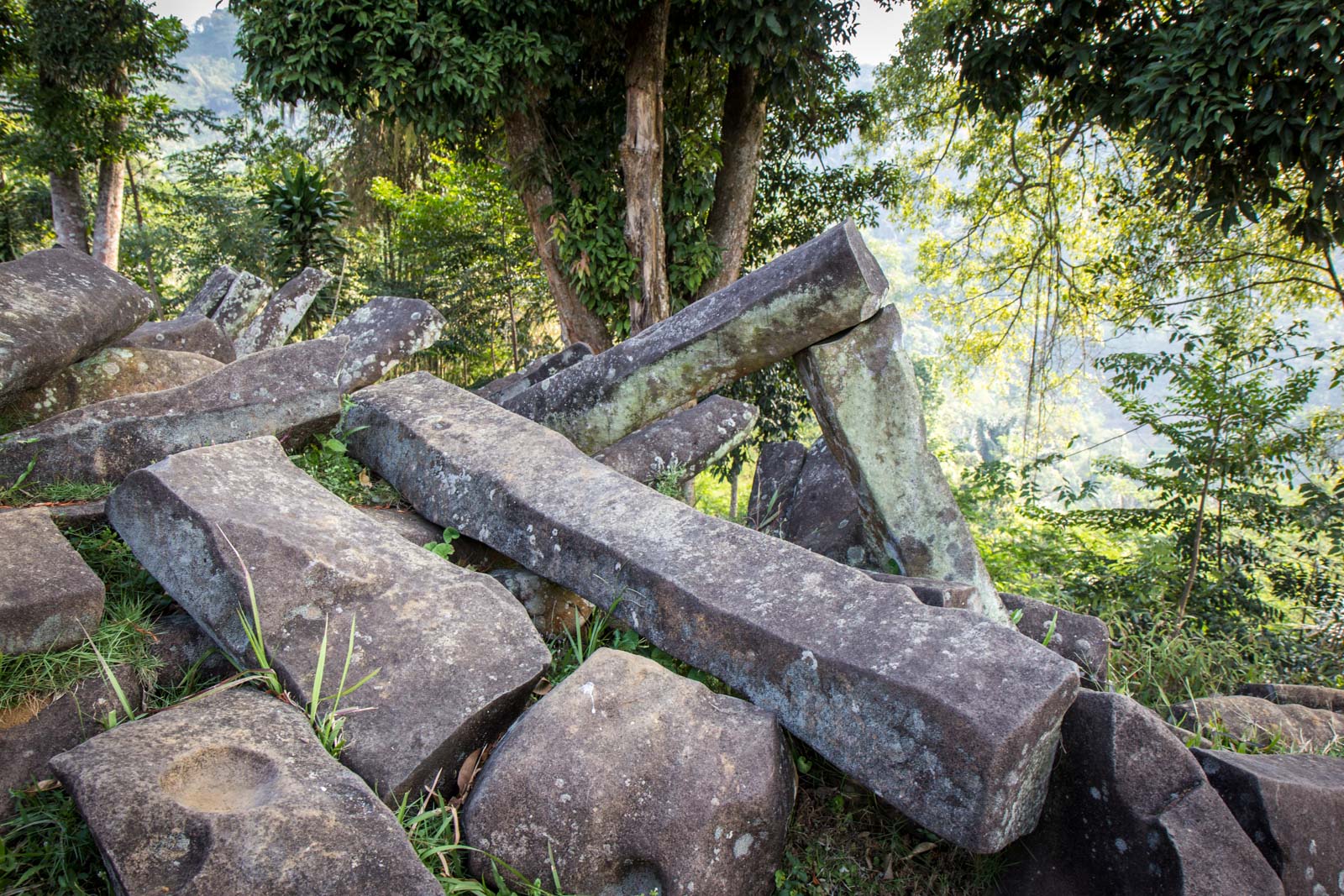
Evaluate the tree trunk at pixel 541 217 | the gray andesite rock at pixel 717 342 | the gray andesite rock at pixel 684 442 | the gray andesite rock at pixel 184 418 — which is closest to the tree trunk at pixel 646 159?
the tree trunk at pixel 541 217

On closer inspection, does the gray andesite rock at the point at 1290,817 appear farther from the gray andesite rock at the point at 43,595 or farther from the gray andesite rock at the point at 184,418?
the gray andesite rock at the point at 184,418

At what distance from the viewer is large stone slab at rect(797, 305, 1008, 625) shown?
345cm

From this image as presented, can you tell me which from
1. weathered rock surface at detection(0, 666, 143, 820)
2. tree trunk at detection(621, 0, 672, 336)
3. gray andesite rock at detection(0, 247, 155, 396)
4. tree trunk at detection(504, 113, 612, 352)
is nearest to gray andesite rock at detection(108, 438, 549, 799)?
weathered rock surface at detection(0, 666, 143, 820)

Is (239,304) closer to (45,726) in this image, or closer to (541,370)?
(541,370)

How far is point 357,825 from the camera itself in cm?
174

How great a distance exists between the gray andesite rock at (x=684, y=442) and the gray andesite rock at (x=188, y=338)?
9.66 feet

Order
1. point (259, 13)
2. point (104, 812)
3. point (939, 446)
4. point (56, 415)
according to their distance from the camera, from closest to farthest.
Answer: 1. point (104, 812)
2. point (56, 415)
3. point (259, 13)
4. point (939, 446)

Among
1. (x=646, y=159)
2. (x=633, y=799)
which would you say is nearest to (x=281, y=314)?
(x=646, y=159)

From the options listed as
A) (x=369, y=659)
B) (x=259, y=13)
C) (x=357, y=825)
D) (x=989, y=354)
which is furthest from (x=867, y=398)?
(x=989, y=354)

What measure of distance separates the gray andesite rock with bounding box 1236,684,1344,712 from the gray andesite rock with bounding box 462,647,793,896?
2.45 meters

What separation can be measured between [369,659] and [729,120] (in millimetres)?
7606

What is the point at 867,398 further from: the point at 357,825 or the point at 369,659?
the point at 357,825

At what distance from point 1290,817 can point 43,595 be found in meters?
3.34

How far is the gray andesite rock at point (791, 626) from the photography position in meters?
2.01
